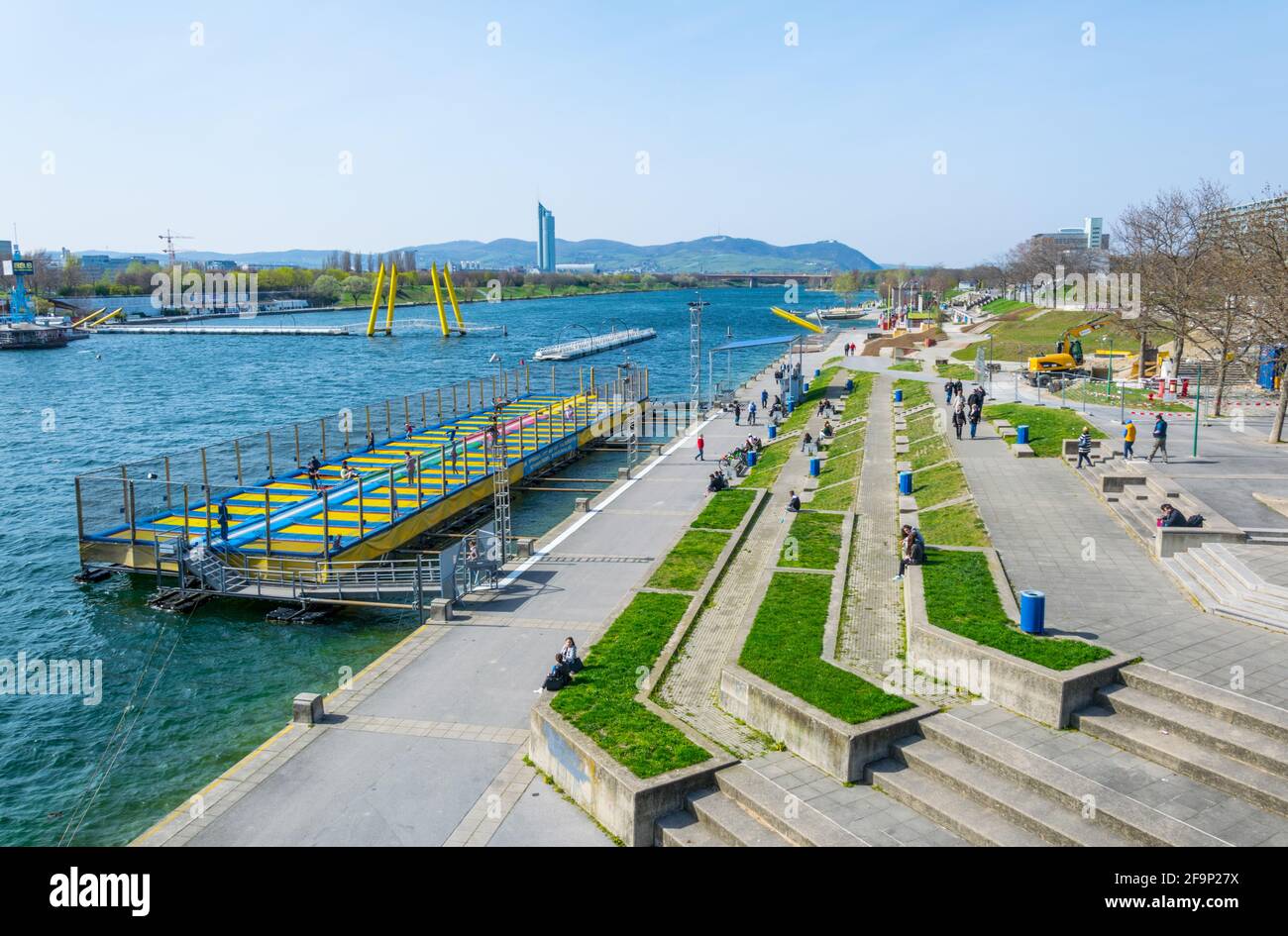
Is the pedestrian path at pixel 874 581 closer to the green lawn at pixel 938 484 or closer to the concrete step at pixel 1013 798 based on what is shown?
the green lawn at pixel 938 484

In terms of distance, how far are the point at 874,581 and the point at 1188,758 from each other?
396 inches

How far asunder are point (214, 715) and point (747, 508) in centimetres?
1819

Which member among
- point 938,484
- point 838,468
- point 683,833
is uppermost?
point 938,484

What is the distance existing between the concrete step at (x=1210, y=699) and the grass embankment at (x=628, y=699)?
7024 millimetres

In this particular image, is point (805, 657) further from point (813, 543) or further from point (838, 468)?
point (838, 468)

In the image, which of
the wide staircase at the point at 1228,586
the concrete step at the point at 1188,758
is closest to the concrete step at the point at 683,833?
the concrete step at the point at 1188,758

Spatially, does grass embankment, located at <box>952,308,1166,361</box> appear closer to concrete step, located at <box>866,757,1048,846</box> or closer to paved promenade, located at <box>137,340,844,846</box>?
paved promenade, located at <box>137,340,844,846</box>

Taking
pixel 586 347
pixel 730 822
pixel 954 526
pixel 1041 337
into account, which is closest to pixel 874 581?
pixel 954 526

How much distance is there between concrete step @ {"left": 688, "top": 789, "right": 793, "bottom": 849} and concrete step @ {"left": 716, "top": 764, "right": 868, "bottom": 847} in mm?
90

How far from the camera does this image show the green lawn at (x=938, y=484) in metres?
28.9

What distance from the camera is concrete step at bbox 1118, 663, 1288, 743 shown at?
13.3 meters

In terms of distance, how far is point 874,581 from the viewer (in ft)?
74.9

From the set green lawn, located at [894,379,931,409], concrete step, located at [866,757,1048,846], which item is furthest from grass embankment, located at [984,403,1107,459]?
concrete step, located at [866,757,1048,846]
